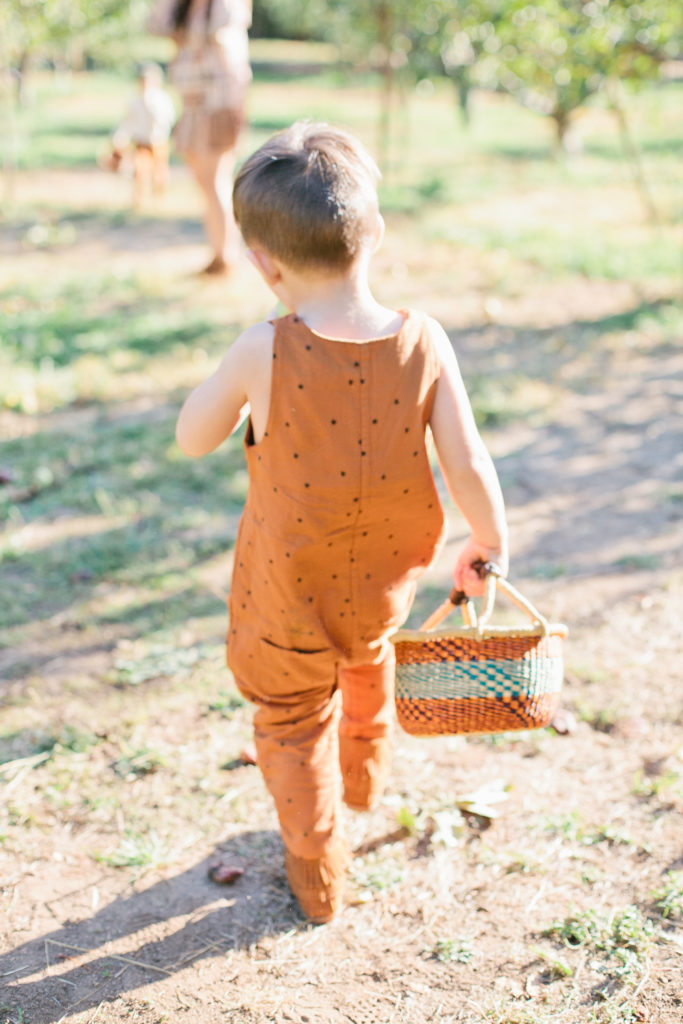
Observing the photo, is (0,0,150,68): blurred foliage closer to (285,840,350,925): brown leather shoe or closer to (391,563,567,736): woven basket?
(391,563,567,736): woven basket

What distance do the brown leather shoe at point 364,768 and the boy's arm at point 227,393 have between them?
31.1 inches

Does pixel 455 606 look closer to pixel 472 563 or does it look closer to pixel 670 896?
pixel 472 563

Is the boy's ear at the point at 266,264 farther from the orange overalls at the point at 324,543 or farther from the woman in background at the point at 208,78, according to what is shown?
the woman in background at the point at 208,78

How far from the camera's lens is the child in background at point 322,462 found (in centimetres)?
157

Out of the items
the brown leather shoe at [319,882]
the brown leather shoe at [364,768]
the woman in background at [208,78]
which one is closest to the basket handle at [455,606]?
the brown leather shoe at [364,768]

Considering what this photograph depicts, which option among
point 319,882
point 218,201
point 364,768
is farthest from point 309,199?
point 218,201

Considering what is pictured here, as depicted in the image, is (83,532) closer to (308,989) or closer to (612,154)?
(308,989)

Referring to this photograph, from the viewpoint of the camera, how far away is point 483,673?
1.83 m

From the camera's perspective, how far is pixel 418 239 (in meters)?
7.34

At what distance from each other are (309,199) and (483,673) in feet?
3.11

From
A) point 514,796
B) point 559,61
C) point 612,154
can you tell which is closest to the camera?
point 514,796

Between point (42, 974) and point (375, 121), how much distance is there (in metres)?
14.8

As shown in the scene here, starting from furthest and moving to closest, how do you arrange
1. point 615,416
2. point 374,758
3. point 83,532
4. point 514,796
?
point 615,416 < point 83,532 < point 514,796 < point 374,758

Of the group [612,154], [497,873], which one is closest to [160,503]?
[497,873]
